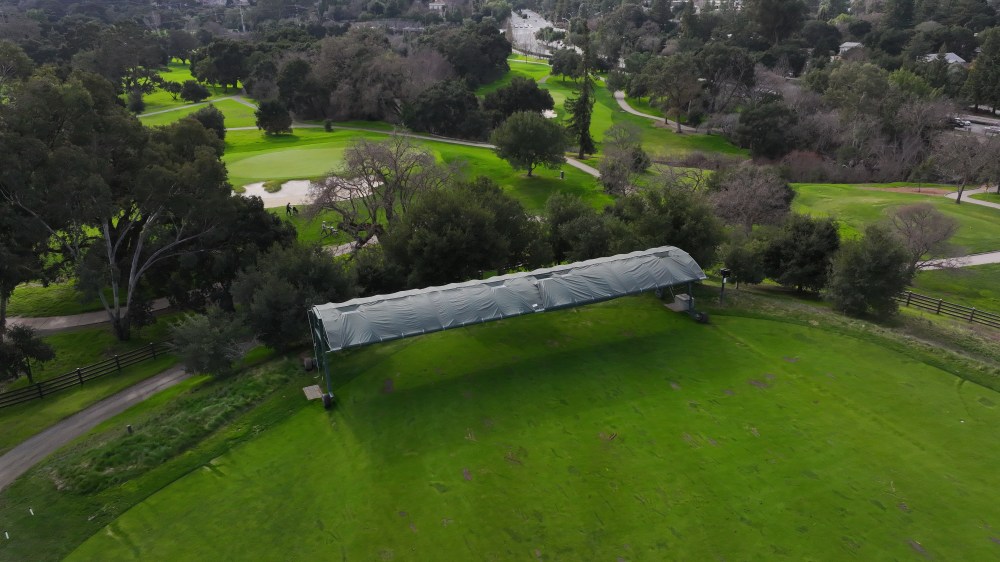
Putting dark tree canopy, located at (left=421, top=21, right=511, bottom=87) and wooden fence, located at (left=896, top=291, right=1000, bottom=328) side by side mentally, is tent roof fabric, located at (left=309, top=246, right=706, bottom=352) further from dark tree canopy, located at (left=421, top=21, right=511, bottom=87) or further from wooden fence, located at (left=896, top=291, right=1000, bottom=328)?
dark tree canopy, located at (left=421, top=21, right=511, bottom=87)

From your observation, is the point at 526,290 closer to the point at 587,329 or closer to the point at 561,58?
the point at 587,329

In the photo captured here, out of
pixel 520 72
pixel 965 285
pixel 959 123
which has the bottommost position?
pixel 965 285

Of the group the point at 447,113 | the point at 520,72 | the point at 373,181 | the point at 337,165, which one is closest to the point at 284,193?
the point at 337,165

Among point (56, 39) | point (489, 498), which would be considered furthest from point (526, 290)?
point (56, 39)

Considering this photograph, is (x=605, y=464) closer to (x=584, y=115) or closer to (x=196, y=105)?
(x=584, y=115)

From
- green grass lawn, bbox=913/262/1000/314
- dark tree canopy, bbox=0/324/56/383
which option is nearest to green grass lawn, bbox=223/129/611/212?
green grass lawn, bbox=913/262/1000/314
